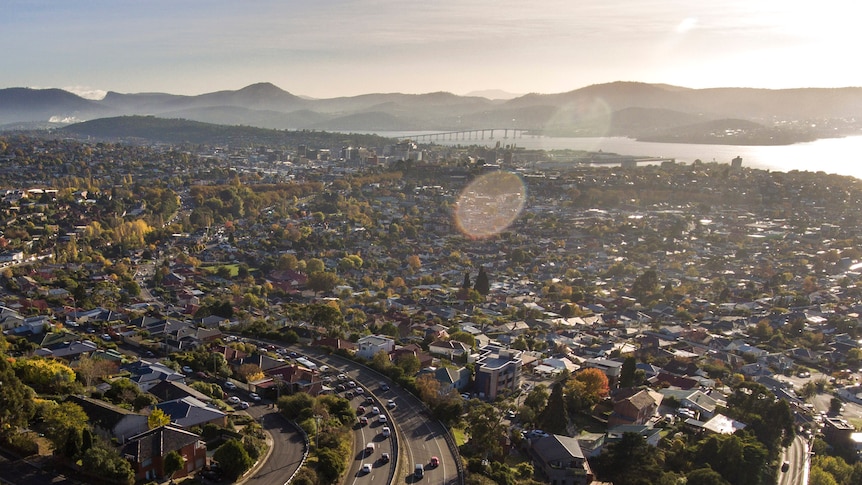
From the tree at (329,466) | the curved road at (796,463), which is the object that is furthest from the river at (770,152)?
the tree at (329,466)

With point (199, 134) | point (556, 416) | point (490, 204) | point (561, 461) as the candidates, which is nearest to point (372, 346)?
point (556, 416)

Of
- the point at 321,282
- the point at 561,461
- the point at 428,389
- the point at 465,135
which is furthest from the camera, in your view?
the point at 465,135

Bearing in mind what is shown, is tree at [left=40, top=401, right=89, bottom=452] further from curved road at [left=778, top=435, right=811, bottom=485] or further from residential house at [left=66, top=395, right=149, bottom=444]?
curved road at [left=778, top=435, right=811, bottom=485]

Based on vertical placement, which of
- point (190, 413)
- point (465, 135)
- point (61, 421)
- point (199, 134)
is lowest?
point (190, 413)

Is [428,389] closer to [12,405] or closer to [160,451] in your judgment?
[160,451]

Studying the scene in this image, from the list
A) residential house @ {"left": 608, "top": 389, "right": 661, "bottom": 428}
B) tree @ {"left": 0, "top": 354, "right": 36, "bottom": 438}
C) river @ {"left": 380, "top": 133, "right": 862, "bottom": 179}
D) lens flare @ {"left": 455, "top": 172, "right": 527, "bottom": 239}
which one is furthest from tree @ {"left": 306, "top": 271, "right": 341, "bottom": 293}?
river @ {"left": 380, "top": 133, "right": 862, "bottom": 179}

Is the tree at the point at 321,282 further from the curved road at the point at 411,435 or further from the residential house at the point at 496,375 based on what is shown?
the residential house at the point at 496,375

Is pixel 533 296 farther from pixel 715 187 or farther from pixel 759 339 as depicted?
pixel 715 187

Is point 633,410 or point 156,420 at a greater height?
point 156,420
